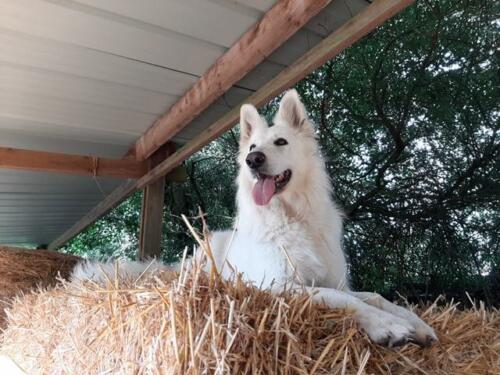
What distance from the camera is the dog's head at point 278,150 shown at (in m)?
2.29

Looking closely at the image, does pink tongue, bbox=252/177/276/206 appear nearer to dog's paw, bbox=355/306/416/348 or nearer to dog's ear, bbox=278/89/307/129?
dog's ear, bbox=278/89/307/129

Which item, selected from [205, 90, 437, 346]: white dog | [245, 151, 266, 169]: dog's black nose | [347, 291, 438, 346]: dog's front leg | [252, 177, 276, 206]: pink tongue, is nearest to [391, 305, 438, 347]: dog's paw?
[347, 291, 438, 346]: dog's front leg

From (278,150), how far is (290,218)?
44 cm

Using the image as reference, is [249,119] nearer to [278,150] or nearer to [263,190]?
[278,150]

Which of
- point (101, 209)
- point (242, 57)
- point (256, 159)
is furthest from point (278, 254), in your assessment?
point (101, 209)

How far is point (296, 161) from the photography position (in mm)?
2385

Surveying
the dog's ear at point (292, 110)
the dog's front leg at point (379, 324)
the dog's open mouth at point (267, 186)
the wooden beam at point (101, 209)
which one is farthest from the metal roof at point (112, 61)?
the dog's front leg at point (379, 324)

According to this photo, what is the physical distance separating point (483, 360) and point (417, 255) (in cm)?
326

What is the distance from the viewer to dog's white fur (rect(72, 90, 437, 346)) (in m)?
1.98

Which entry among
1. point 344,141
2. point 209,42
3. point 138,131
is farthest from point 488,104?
point 138,131

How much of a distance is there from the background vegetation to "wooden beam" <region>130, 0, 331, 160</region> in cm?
175

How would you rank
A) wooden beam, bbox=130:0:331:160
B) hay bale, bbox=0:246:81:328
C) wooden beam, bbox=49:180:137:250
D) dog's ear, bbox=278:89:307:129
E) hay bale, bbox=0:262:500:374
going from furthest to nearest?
wooden beam, bbox=49:180:137:250 → hay bale, bbox=0:246:81:328 → dog's ear, bbox=278:89:307:129 → wooden beam, bbox=130:0:331:160 → hay bale, bbox=0:262:500:374

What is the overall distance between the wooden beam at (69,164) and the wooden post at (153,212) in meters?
0.19

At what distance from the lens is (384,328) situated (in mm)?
1248
